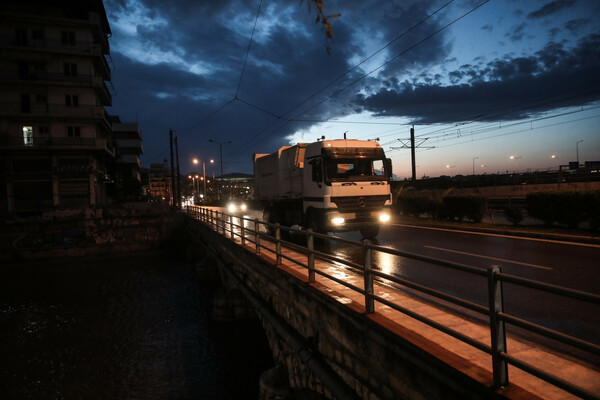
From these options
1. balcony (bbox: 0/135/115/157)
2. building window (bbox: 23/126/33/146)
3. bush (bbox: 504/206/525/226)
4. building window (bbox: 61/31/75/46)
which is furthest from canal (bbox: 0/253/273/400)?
building window (bbox: 61/31/75/46)

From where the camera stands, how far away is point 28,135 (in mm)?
36031

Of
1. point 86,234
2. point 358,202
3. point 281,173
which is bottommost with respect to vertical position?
point 86,234

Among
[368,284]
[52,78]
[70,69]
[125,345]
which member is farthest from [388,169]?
[70,69]

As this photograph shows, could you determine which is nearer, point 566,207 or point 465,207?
point 566,207

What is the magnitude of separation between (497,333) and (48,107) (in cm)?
4481

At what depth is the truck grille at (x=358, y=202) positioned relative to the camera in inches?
448

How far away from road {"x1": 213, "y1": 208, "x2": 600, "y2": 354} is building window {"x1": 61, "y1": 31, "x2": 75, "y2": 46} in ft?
129

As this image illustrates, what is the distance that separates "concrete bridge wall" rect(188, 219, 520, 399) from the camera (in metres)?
2.94

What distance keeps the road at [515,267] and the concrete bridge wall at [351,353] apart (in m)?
2.68

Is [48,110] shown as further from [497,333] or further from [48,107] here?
[497,333]

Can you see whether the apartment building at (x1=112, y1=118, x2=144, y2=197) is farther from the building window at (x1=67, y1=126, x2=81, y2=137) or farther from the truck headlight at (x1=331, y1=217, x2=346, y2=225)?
the truck headlight at (x1=331, y1=217, x2=346, y2=225)

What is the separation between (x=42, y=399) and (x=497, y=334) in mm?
11664

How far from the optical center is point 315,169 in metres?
11.6

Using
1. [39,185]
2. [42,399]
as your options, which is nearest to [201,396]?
[42,399]
